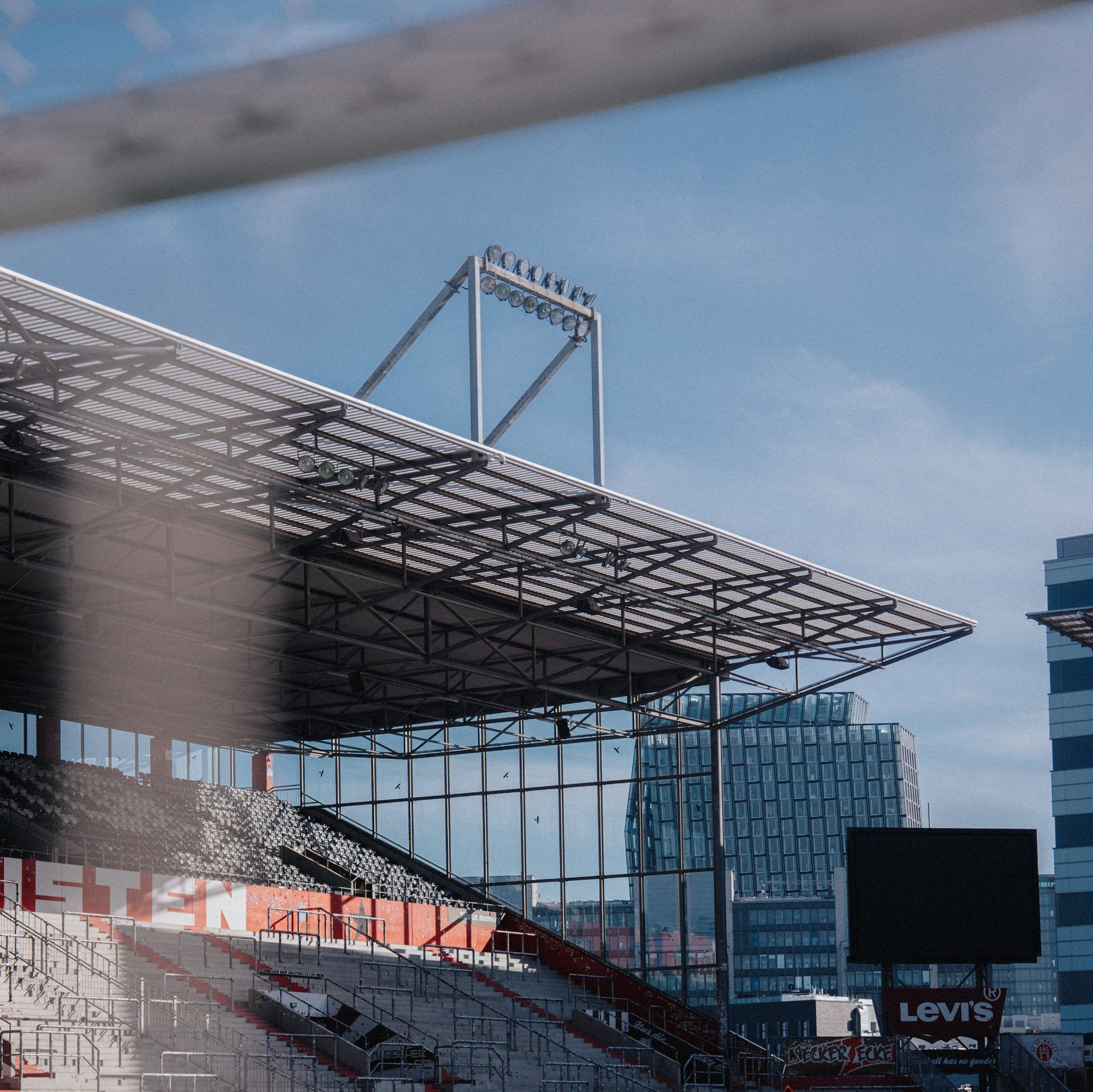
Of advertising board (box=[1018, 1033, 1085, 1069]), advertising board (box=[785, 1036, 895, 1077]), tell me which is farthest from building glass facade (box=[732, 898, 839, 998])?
advertising board (box=[1018, 1033, 1085, 1069])

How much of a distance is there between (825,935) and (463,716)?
15109 centimetres

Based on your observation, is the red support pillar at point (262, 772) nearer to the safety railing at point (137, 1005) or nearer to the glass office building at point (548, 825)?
the glass office building at point (548, 825)

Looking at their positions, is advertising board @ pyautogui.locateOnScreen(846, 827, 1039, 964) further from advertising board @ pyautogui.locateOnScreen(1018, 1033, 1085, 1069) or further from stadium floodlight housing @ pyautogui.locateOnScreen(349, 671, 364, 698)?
stadium floodlight housing @ pyautogui.locateOnScreen(349, 671, 364, 698)

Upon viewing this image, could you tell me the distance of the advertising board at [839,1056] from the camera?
3406 cm

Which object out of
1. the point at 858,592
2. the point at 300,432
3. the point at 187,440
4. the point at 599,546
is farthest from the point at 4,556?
the point at 858,592

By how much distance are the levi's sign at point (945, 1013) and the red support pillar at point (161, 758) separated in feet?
75.9

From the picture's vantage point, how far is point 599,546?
3244cm

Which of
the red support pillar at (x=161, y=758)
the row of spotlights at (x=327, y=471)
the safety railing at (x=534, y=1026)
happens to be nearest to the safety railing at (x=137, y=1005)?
the safety railing at (x=534, y=1026)

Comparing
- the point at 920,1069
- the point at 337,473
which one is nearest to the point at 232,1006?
the point at 337,473

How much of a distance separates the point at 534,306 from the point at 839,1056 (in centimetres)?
1757

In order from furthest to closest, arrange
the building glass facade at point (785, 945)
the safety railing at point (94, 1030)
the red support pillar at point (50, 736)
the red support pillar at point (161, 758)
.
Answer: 1. the building glass facade at point (785, 945)
2. the red support pillar at point (161, 758)
3. the red support pillar at point (50, 736)
4. the safety railing at point (94, 1030)

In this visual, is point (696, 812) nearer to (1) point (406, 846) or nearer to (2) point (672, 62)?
(1) point (406, 846)

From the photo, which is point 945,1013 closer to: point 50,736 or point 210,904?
point 210,904

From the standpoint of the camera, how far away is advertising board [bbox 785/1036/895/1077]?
3406cm
